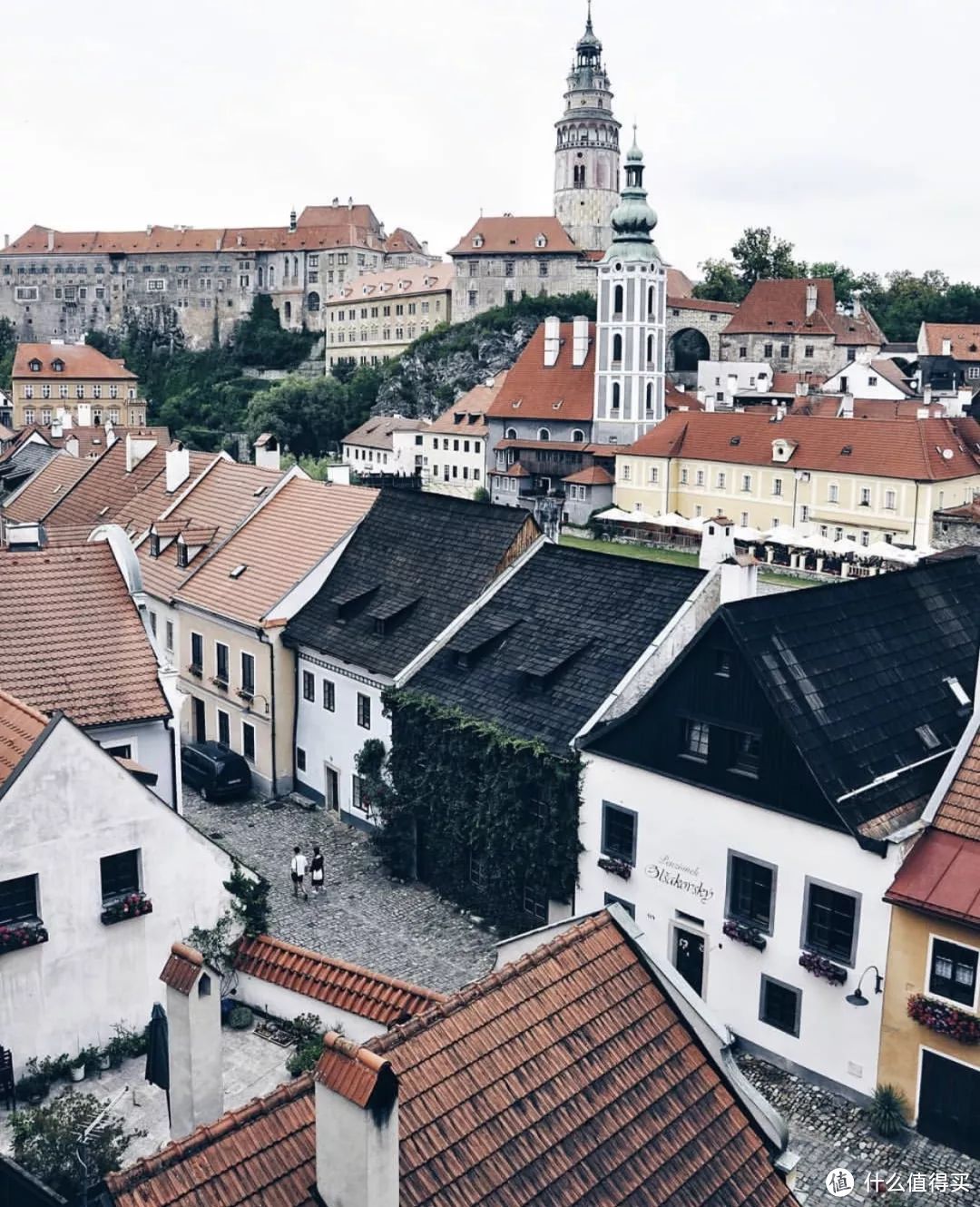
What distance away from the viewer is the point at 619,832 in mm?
20859

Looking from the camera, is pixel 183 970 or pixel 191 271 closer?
pixel 183 970

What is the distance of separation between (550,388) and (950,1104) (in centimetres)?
8397

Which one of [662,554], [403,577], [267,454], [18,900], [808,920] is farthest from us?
[662,554]

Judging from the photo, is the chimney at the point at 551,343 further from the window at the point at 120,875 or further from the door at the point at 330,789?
the window at the point at 120,875

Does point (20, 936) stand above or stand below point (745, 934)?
above

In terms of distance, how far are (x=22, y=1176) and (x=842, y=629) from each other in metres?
15.7

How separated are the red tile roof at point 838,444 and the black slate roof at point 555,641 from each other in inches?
1789

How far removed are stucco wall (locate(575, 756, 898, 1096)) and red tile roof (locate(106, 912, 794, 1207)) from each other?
26.0 feet

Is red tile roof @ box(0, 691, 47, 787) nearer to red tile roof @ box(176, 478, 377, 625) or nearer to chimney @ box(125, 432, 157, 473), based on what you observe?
red tile roof @ box(176, 478, 377, 625)

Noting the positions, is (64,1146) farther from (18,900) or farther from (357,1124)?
Answer: (357,1124)

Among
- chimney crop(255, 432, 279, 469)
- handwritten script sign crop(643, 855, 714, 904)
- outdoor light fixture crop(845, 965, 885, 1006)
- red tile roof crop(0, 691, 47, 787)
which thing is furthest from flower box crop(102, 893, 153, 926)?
chimney crop(255, 432, 279, 469)

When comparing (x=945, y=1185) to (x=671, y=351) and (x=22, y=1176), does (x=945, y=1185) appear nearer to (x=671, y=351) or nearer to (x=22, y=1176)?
(x=22, y=1176)

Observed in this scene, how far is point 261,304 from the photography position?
158125 mm

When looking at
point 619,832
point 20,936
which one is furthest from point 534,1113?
point 619,832
